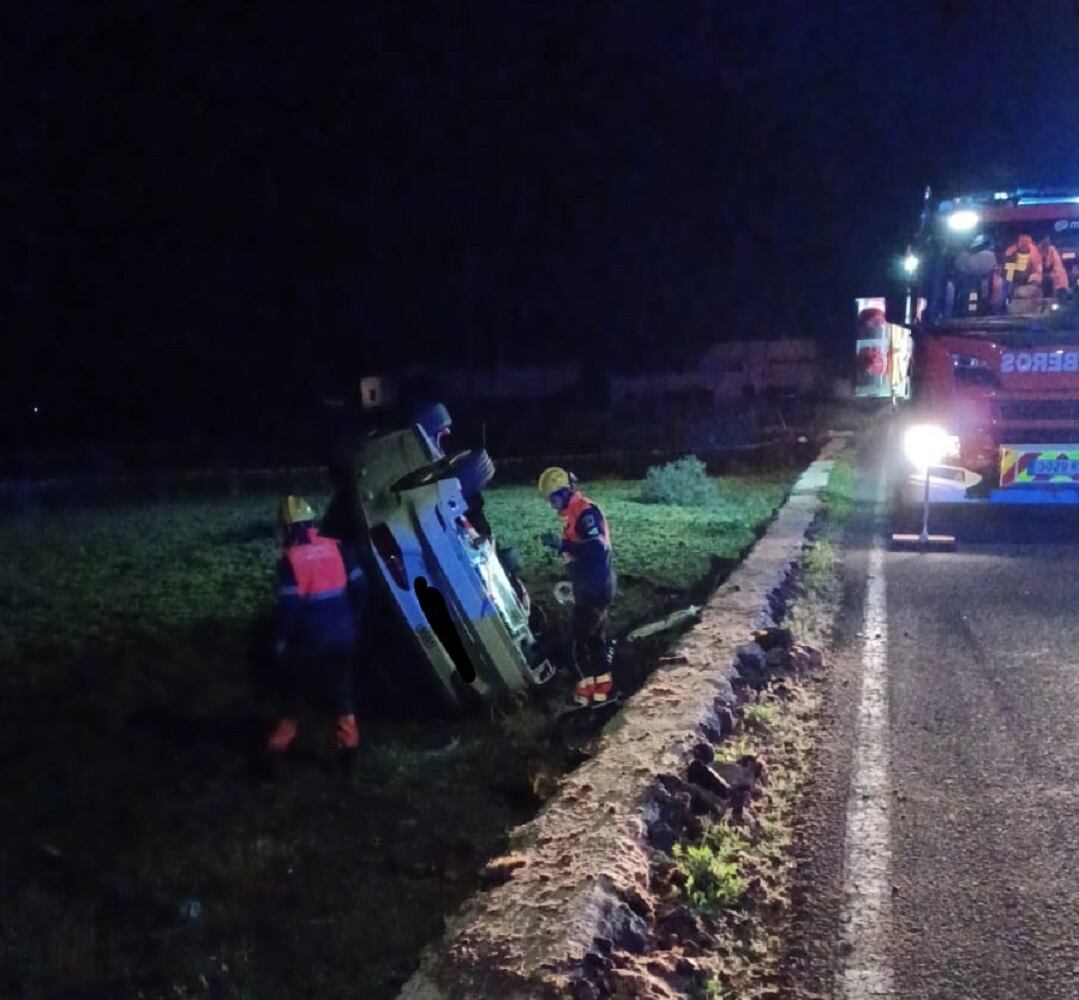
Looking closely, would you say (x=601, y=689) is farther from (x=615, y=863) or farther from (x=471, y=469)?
(x=615, y=863)

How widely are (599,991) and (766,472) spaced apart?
732 inches

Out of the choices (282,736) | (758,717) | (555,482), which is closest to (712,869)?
(758,717)

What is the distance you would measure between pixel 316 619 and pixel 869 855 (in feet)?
9.37

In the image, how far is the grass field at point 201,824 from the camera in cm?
438

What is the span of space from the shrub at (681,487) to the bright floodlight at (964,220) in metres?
5.77

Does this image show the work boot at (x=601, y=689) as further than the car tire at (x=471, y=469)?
Yes

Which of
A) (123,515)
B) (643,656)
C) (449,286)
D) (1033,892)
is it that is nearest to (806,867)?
(1033,892)

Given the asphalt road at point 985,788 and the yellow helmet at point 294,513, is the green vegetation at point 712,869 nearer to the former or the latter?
the asphalt road at point 985,788

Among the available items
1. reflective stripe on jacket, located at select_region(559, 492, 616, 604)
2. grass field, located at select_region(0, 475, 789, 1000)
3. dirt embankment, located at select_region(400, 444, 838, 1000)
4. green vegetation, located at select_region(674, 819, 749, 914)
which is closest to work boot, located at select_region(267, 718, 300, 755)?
grass field, located at select_region(0, 475, 789, 1000)

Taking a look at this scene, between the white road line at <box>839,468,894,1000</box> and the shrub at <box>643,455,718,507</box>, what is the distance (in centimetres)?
922

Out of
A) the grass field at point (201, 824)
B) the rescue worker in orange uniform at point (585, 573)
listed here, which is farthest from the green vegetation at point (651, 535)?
the rescue worker in orange uniform at point (585, 573)

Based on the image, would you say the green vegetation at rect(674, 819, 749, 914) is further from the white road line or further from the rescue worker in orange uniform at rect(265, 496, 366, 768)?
the rescue worker in orange uniform at rect(265, 496, 366, 768)

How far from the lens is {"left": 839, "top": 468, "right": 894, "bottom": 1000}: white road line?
14.1 ft

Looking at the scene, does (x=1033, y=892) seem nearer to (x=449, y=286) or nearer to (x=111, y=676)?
(x=111, y=676)
